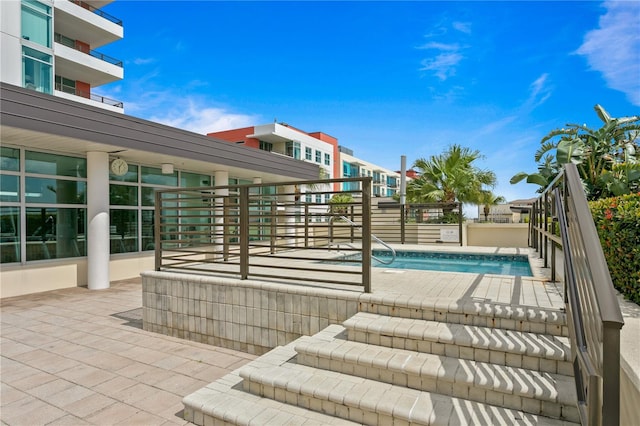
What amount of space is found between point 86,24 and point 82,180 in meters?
16.9

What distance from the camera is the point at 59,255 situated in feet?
28.4

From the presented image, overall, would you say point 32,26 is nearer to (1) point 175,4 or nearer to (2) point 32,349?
(1) point 175,4

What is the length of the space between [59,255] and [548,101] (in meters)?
21.4

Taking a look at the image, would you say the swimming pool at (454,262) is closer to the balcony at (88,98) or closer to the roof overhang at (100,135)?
the roof overhang at (100,135)

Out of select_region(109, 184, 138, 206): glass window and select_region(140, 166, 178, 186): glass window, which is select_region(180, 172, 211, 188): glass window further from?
select_region(109, 184, 138, 206): glass window

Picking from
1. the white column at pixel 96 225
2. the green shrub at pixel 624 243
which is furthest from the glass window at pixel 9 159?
the green shrub at pixel 624 243

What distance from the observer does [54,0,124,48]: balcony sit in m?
19.2

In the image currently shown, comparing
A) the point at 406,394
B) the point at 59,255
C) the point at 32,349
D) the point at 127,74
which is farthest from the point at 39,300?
the point at 127,74

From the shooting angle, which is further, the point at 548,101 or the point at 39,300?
the point at 548,101

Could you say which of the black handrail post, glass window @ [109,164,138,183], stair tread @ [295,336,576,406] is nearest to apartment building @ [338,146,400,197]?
glass window @ [109,164,138,183]

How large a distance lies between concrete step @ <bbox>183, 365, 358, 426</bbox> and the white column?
684 cm

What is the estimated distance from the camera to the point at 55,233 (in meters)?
8.55

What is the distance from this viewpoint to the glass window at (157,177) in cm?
1069

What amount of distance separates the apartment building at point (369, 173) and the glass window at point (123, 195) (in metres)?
27.7
